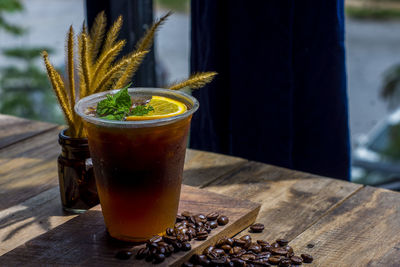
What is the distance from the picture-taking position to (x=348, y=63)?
4645mm

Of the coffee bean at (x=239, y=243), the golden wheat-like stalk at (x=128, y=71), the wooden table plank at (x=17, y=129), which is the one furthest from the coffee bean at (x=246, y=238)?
the wooden table plank at (x=17, y=129)

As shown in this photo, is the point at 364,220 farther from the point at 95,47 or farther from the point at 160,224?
the point at 95,47

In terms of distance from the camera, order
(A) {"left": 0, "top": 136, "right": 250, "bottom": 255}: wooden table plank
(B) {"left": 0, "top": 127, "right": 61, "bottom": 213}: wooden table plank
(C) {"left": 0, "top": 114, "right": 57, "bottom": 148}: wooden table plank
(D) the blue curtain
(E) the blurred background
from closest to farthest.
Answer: (A) {"left": 0, "top": 136, "right": 250, "bottom": 255}: wooden table plank < (B) {"left": 0, "top": 127, "right": 61, "bottom": 213}: wooden table plank < (C) {"left": 0, "top": 114, "right": 57, "bottom": 148}: wooden table plank < (D) the blue curtain < (E) the blurred background

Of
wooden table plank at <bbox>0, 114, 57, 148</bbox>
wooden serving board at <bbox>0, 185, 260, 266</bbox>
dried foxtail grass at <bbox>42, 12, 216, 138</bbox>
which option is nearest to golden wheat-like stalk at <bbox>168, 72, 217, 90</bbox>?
dried foxtail grass at <bbox>42, 12, 216, 138</bbox>

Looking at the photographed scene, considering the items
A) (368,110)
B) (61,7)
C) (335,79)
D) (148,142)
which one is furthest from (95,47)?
(61,7)

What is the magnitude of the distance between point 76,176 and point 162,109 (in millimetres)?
268

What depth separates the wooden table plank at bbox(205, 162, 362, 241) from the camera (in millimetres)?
1118

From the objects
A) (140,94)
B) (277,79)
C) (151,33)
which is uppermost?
(151,33)

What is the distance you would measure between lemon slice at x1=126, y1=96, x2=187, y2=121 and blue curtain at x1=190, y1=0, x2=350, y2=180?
76cm

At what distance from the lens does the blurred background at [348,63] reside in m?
3.10

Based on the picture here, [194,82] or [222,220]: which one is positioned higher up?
[194,82]

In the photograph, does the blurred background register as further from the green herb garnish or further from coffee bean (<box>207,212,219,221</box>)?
the green herb garnish

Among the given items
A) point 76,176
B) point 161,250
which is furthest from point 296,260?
point 76,176

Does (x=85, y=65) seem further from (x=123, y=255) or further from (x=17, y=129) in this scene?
(x=17, y=129)
